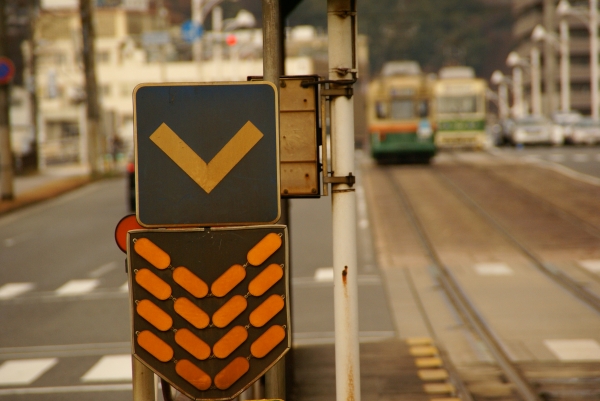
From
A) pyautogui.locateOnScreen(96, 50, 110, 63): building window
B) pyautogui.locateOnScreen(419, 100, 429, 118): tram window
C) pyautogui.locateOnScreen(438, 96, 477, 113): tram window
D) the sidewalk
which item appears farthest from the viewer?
pyautogui.locateOnScreen(96, 50, 110, 63): building window

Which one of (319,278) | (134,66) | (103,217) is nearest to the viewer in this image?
(319,278)

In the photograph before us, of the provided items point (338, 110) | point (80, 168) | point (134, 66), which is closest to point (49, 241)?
point (338, 110)

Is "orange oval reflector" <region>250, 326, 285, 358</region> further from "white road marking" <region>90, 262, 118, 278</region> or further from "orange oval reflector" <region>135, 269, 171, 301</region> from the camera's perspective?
"white road marking" <region>90, 262, 118, 278</region>

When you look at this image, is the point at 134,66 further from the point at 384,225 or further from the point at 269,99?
the point at 269,99

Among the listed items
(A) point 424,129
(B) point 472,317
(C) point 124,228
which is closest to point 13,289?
(B) point 472,317

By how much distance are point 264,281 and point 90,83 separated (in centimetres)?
3197

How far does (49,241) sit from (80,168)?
24.4 meters

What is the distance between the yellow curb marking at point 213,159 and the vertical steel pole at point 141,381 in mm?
1025

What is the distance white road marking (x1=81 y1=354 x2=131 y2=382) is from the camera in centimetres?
888

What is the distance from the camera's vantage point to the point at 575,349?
973cm

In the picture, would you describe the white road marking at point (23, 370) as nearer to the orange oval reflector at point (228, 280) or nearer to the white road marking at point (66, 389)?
the white road marking at point (66, 389)

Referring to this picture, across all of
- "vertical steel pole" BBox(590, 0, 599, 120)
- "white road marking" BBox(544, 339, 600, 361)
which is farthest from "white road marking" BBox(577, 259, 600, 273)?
"vertical steel pole" BBox(590, 0, 599, 120)

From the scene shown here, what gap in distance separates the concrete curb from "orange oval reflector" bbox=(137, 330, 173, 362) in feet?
68.3

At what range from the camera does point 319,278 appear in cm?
1452
